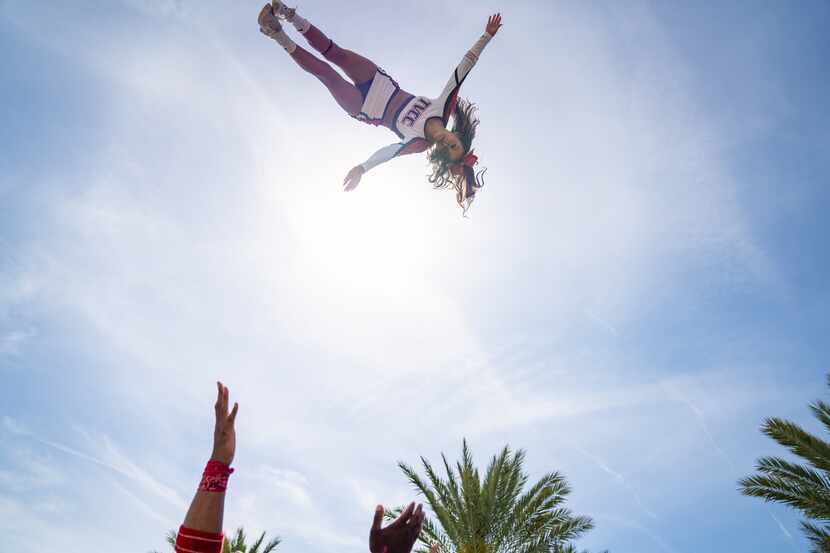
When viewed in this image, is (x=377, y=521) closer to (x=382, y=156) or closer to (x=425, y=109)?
(x=382, y=156)

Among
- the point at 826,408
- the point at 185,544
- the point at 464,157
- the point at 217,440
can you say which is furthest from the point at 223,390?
the point at 826,408

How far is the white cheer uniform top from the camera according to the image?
7.89 m

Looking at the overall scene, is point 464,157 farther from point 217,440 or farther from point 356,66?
point 217,440

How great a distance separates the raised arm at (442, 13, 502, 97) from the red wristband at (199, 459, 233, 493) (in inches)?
273

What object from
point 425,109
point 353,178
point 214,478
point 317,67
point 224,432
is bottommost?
point 214,478

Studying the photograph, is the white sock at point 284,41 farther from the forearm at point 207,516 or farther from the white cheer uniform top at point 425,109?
the forearm at point 207,516

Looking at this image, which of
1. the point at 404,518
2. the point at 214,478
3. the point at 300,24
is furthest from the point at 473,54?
the point at 214,478

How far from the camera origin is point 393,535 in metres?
2.34

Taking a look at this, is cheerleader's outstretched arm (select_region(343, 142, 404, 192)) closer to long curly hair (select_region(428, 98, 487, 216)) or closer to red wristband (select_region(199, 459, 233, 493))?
long curly hair (select_region(428, 98, 487, 216))

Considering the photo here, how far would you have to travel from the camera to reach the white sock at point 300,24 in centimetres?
734

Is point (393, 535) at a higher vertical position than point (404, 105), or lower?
lower

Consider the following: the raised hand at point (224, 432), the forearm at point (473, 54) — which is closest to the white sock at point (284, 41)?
the forearm at point (473, 54)

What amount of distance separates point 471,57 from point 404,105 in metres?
1.09

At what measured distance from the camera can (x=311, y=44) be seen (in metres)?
7.70
